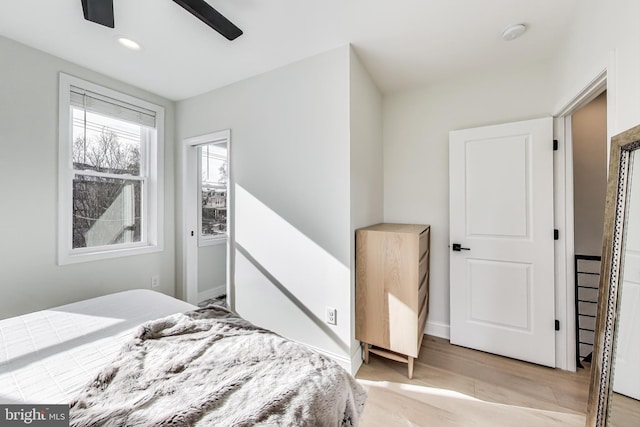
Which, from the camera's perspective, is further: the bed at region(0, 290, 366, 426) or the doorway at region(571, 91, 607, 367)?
the doorway at region(571, 91, 607, 367)

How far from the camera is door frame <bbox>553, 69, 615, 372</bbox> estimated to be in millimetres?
1974

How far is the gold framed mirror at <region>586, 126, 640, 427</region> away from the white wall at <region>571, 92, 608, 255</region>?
1471 millimetres

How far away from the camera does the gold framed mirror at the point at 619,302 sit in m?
1.05

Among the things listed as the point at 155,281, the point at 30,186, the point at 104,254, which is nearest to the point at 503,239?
the point at 155,281

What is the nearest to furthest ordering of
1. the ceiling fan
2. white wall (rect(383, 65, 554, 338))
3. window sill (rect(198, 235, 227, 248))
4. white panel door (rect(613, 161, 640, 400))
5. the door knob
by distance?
white panel door (rect(613, 161, 640, 400)), the ceiling fan, white wall (rect(383, 65, 554, 338)), the door knob, window sill (rect(198, 235, 227, 248))

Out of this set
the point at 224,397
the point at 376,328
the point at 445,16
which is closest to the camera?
the point at 224,397

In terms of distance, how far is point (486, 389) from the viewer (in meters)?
1.79

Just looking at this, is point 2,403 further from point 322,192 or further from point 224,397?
point 322,192

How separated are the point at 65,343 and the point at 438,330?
275 centimetres

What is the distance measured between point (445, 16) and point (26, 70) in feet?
10.5

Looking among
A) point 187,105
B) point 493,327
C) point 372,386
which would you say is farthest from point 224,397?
point 187,105

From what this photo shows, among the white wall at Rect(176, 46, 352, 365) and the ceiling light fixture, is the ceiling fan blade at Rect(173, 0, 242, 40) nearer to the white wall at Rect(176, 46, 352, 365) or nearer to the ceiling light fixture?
the white wall at Rect(176, 46, 352, 365)

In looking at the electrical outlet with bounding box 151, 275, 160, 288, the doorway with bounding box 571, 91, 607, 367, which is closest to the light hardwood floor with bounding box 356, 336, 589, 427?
the doorway with bounding box 571, 91, 607, 367

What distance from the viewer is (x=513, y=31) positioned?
1.78 metres
